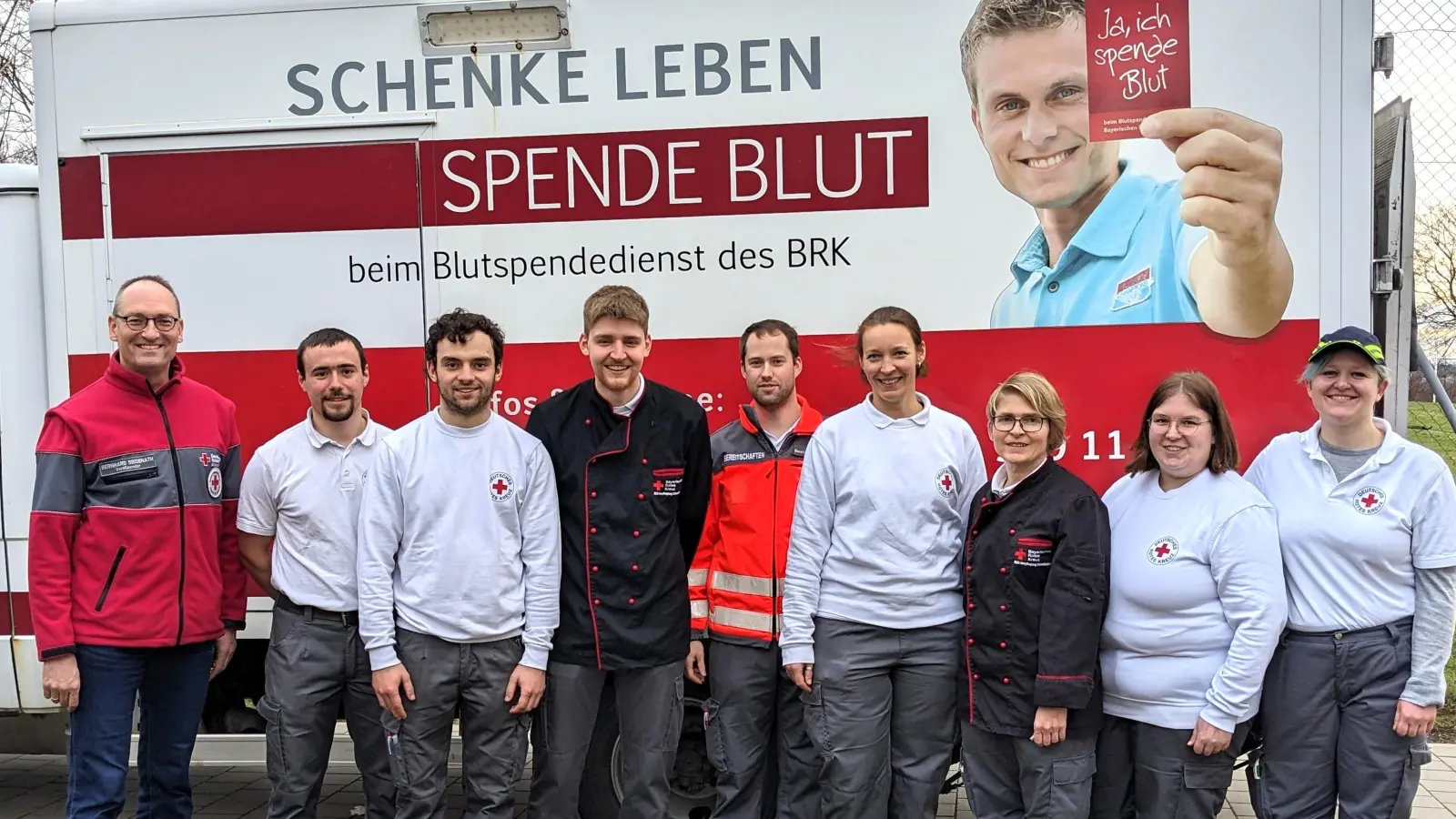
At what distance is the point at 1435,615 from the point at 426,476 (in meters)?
2.91

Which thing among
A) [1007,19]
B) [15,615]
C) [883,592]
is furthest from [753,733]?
[15,615]

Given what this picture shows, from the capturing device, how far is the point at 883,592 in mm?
3254

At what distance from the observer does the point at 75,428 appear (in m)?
3.28

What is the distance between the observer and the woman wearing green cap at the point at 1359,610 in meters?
2.99

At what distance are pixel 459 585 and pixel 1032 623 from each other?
1679 mm

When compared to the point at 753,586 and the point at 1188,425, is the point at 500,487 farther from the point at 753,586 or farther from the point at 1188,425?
the point at 1188,425

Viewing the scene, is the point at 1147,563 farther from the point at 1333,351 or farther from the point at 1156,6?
the point at 1156,6

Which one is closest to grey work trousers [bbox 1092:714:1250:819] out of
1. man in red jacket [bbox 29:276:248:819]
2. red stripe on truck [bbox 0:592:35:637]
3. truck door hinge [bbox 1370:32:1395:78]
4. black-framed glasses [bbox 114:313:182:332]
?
truck door hinge [bbox 1370:32:1395:78]

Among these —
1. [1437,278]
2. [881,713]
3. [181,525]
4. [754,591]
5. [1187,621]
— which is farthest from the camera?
[1437,278]

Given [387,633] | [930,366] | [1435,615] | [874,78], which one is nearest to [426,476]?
[387,633]

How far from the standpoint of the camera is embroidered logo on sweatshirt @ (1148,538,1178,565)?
302 centimetres

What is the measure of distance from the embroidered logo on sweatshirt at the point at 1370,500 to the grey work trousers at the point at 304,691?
299 centimetres

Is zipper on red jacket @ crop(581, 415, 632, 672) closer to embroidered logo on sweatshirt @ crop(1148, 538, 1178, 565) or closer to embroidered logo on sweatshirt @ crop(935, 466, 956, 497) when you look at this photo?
embroidered logo on sweatshirt @ crop(935, 466, 956, 497)

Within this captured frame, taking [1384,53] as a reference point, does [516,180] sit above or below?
below
